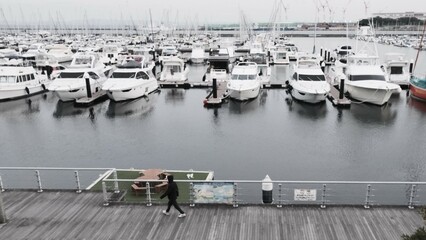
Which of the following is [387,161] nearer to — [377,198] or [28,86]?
[377,198]

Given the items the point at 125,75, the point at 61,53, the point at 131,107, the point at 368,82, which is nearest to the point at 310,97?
the point at 368,82

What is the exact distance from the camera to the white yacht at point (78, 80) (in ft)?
119

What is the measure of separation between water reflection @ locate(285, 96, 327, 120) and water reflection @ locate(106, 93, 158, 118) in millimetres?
13788

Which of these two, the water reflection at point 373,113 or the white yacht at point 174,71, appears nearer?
the water reflection at point 373,113

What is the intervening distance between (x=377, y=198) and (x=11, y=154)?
21844 millimetres

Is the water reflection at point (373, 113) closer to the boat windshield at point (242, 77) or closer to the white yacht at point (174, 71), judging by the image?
the boat windshield at point (242, 77)

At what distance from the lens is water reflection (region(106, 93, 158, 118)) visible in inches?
1300

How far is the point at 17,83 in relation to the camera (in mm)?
38906

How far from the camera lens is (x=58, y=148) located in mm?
24156

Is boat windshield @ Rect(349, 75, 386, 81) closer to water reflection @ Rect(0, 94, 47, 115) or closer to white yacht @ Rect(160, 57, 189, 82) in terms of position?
white yacht @ Rect(160, 57, 189, 82)

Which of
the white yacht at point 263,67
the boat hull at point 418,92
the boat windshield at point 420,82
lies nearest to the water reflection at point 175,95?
the white yacht at point 263,67

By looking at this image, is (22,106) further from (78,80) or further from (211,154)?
(211,154)

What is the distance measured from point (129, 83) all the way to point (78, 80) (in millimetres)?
5566

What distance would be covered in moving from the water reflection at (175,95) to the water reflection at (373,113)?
17.7 m
